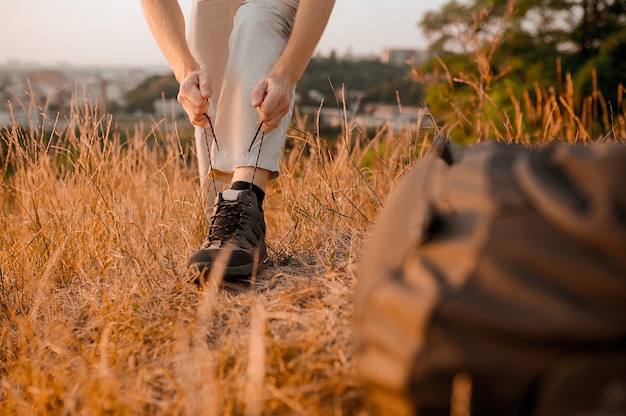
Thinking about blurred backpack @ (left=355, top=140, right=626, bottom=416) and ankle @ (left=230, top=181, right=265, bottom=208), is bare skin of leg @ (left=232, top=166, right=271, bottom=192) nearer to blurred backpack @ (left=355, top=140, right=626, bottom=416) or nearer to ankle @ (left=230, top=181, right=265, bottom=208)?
ankle @ (left=230, top=181, right=265, bottom=208)

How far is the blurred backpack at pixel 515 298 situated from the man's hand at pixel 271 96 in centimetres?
100

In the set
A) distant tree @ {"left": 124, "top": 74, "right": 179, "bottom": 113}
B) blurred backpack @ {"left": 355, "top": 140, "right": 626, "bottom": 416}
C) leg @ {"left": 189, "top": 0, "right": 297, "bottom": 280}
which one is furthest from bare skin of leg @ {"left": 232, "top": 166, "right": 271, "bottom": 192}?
distant tree @ {"left": 124, "top": 74, "right": 179, "bottom": 113}

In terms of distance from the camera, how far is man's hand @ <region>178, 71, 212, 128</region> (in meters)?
1.92

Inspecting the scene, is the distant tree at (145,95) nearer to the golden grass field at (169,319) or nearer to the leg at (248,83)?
the golden grass field at (169,319)

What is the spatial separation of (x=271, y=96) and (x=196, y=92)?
264 mm

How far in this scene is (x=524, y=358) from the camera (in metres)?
0.89

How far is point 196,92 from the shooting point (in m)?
1.92

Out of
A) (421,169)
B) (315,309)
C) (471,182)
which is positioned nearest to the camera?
(471,182)

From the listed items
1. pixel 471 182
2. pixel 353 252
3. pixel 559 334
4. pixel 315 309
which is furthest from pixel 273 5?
pixel 559 334

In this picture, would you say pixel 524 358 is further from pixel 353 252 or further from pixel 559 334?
pixel 353 252

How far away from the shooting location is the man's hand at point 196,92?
1917 mm

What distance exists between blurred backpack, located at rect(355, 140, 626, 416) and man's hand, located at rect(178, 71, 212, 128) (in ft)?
3.75

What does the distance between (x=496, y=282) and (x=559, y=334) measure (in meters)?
0.12

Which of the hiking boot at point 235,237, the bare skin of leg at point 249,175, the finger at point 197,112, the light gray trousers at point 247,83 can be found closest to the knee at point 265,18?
the light gray trousers at point 247,83
